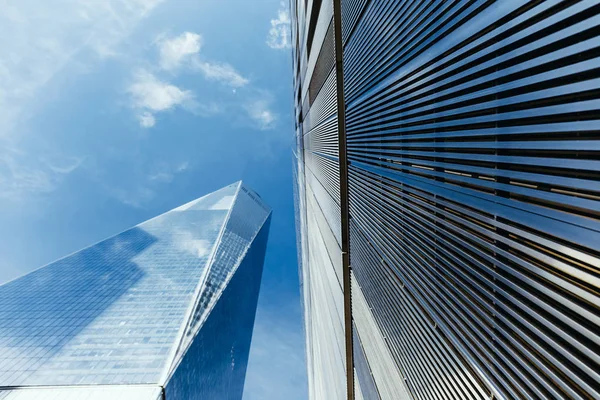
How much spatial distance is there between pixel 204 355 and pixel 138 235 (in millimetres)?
52541

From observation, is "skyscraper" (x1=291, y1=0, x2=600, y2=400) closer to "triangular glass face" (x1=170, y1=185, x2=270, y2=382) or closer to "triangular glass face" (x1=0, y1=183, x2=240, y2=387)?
"triangular glass face" (x1=0, y1=183, x2=240, y2=387)

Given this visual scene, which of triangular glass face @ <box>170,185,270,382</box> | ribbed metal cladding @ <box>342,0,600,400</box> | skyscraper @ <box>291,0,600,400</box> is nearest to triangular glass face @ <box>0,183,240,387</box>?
triangular glass face @ <box>170,185,270,382</box>

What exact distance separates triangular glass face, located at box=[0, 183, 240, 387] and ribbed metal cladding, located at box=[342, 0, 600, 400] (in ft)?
166

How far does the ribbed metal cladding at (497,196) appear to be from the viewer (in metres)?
2.80

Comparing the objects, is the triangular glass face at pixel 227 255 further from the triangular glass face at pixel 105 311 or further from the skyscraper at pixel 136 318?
the triangular glass face at pixel 105 311

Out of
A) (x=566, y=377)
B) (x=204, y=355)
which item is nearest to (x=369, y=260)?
(x=566, y=377)

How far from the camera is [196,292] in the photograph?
66.4 metres

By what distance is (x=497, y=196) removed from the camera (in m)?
3.97

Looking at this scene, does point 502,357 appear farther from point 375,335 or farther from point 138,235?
point 138,235

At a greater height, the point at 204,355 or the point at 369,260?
the point at 369,260

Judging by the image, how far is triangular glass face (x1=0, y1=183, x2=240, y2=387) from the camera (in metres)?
48.5

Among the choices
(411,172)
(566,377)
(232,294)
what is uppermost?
(411,172)

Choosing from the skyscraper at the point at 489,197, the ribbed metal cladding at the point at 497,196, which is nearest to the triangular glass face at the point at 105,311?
the skyscraper at the point at 489,197

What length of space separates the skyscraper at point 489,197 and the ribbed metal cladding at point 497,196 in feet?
0.06
